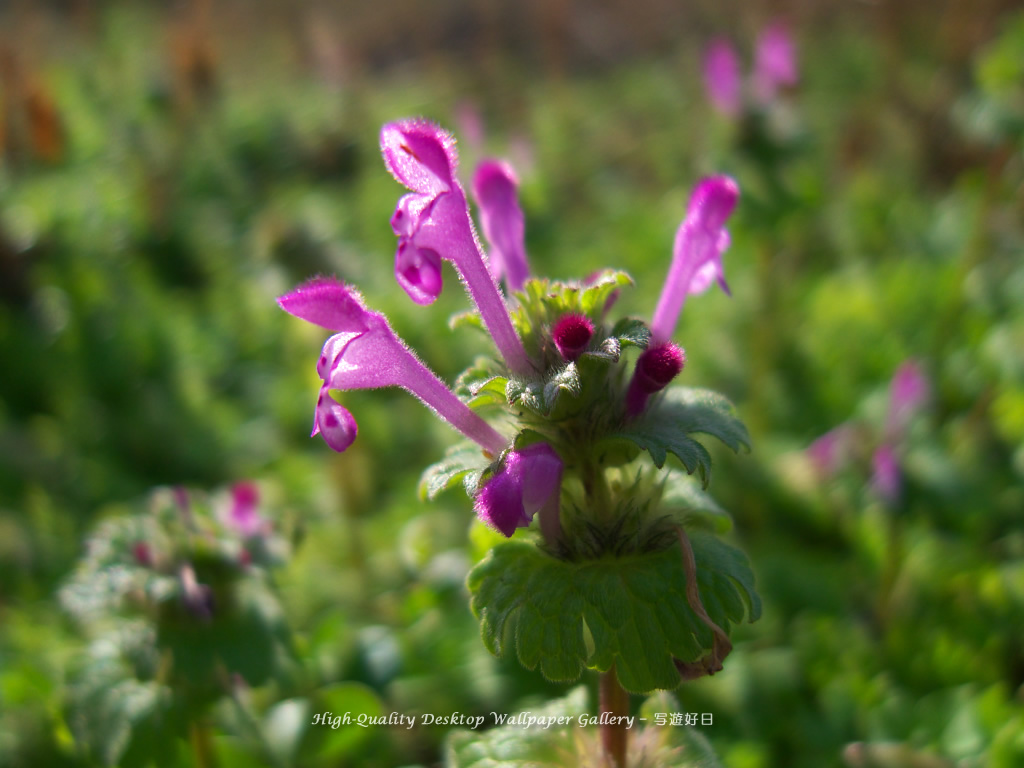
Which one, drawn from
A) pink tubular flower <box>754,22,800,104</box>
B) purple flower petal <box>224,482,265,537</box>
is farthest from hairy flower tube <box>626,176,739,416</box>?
pink tubular flower <box>754,22,800,104</box>

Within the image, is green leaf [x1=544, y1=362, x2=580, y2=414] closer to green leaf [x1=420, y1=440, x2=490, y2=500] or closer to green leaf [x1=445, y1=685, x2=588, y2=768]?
green leaf [x1=420, y1=440, x2=490, y2=500]

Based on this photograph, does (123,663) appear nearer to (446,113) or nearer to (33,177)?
(33,177)

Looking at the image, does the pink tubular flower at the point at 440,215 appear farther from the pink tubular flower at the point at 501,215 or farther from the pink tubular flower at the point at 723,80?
the pink tubular flower at the point at 723,80

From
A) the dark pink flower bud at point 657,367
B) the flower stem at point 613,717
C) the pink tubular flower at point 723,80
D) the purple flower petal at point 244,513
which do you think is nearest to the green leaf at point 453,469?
the dark pink flower bud at point 657,367

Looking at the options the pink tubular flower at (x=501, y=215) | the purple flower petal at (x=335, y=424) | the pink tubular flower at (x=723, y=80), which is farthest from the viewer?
the pink tubular flower at (x=723, y=80)

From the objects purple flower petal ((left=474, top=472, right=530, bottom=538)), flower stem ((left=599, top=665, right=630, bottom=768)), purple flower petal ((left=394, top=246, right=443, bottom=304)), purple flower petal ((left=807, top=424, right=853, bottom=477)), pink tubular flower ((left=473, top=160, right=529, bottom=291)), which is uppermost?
purple flower petal ((left=807, top=424, right=853, bottom=477))

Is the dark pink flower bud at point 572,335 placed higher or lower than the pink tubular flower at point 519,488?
higher
